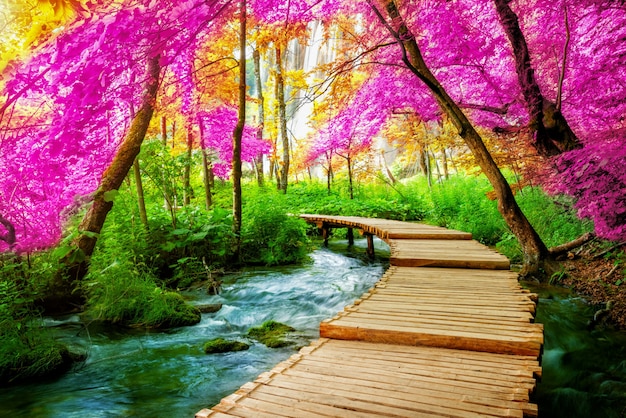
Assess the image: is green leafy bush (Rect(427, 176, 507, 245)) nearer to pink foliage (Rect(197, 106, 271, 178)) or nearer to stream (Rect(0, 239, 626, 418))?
stream (Rect(0, 239, 626, 418))

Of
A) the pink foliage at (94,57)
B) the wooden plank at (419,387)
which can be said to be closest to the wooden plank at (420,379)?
the wooden plank at (419,387)

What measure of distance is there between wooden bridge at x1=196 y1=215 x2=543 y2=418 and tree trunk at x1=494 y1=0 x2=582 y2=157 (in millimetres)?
2369

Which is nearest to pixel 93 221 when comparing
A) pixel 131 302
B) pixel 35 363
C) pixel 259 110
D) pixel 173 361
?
pixel 131 302

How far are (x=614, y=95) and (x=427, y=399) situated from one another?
4.65 metres

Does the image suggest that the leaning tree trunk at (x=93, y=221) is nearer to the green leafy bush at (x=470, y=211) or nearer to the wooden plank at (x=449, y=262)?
the wooden plank at (x=449, y=262)

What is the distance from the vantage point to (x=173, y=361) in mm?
4430

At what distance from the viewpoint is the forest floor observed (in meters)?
5.14

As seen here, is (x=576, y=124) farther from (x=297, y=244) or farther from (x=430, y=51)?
(x=297, y=244)

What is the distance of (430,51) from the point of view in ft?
24.5

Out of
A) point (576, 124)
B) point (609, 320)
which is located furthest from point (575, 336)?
point (576, 124)

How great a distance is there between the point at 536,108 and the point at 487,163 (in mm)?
948

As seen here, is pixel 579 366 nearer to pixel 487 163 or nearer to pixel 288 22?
pixel 487 163

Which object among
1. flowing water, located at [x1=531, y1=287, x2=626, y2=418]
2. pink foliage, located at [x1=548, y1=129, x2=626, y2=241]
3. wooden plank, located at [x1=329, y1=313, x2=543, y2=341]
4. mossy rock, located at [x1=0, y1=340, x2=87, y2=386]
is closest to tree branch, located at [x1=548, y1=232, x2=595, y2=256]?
flowing water, located at [x1=531, y1=287, x2=626, y2=418]

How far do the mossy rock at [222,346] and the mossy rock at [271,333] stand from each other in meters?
0.28
